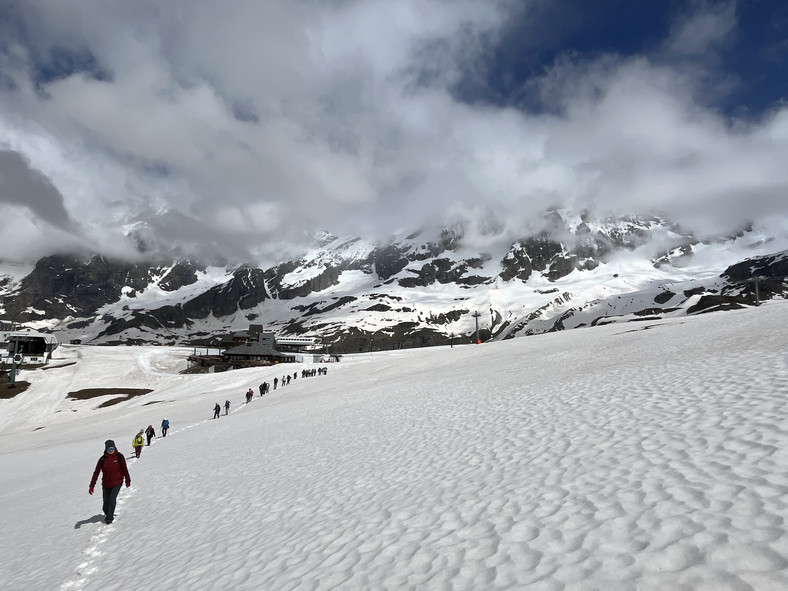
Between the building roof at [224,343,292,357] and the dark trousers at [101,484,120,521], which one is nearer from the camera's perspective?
the dark trousers at [101,484,120,521]

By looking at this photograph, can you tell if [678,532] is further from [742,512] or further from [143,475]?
[143,475]

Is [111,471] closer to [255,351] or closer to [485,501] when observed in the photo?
[485,501]

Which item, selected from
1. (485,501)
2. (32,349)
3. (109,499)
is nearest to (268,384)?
(109,499)

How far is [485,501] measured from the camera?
7391 mm

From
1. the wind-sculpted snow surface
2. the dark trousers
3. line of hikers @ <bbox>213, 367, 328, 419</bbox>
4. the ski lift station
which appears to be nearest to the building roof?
the ski lift station

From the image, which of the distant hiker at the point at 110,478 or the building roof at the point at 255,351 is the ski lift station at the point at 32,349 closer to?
the building roof at the point at 255,351

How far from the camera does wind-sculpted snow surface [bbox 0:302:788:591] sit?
494cm

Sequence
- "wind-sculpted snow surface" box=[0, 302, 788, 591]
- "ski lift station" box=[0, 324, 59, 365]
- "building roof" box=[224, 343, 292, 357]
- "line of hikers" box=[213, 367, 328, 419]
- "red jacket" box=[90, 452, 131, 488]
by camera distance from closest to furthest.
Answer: "wind-sculpted snow surface" box=[0, 302, 788, 591], "red jacket" box=[90, 452, 131, 488], "line of hikers" box=[213, 367, 328, 419], "ski lift station" box=[0, 324, 59, 365], "building roof" box=[224, 343, 292, 357]

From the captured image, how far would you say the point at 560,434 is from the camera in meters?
10.6

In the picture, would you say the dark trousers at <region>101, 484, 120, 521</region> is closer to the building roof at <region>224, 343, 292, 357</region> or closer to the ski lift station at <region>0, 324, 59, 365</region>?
the building roof at <region>224, 343, 292, 357</region>

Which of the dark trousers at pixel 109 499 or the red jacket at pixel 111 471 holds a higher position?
the red jacket at pixel 111 471

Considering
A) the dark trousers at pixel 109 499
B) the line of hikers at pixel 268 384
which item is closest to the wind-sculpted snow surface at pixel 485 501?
the dark trousers at pixel 109 499

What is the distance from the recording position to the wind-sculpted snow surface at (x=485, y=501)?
4.94m

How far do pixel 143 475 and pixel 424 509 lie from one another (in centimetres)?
1435
